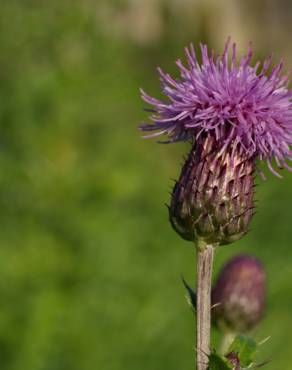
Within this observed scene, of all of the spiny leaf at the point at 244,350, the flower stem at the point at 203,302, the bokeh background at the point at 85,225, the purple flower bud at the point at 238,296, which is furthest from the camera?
the bokeh background at the point at 85,225

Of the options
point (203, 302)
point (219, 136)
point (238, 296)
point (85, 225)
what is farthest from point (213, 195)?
point (85, 225)

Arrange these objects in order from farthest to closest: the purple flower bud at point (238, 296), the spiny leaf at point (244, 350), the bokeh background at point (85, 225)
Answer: the bokeh background at point (85, 225), the purple flower bud at point (238, 296), the spiny leaf at point (244, 350)

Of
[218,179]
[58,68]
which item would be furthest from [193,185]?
[58,68]

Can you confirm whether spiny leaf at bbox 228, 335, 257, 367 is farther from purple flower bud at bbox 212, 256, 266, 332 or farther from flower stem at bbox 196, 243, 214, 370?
purple flower bud at bbox 212, 256, 266, 332

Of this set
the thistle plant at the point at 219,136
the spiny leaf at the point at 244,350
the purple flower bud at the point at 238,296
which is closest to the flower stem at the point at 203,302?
the thistle plant at the point at 219,136

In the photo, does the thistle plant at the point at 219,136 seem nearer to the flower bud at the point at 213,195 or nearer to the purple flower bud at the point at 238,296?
the flower bud at the point at 213,195

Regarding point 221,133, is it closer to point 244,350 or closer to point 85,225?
point 244,350

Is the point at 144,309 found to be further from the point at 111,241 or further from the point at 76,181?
the point at 76,181
